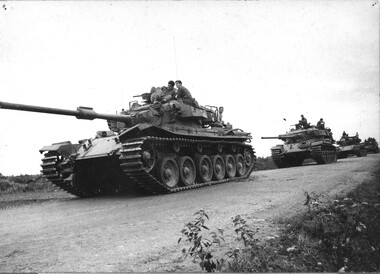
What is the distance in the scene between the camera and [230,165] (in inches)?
627

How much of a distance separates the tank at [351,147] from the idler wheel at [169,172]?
1061 inches

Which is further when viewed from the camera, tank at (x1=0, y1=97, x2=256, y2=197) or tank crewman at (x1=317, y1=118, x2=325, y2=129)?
tank crewman at (x1=317, y1=118, x2=325, y2=129)

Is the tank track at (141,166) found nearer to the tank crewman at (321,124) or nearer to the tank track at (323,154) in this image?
the tank track at (323,154)

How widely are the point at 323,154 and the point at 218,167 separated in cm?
1154

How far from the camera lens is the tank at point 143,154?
10.5 m

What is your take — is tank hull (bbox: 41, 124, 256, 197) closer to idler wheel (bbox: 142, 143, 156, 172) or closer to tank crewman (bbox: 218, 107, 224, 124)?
idler wheel (bbox: 142, 143, 156, 172)

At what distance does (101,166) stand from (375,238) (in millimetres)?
9499

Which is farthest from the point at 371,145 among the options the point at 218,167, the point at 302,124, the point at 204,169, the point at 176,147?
the point at 176,147

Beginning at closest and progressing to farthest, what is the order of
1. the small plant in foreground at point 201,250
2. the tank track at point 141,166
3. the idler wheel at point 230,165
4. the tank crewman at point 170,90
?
the small plant in foreground at point 201,250 < the tank track at point 141,166 < the tank crewman at point 170,90 < the idler wheel at point 230,165

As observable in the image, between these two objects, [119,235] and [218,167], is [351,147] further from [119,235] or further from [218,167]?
[119,235]

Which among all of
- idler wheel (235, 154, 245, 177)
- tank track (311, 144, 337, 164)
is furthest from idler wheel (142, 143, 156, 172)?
tank track (311, 144, 337, 164)

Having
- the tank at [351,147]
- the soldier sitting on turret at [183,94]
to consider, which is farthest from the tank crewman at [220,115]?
the tank at [351,147]

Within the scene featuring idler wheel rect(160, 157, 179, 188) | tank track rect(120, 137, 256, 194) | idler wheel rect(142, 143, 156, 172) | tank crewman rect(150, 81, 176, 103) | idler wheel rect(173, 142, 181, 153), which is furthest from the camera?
tank crewman rect(150, 81, 176, 103)

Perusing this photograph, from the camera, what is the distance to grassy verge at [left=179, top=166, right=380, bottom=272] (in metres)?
3.56
